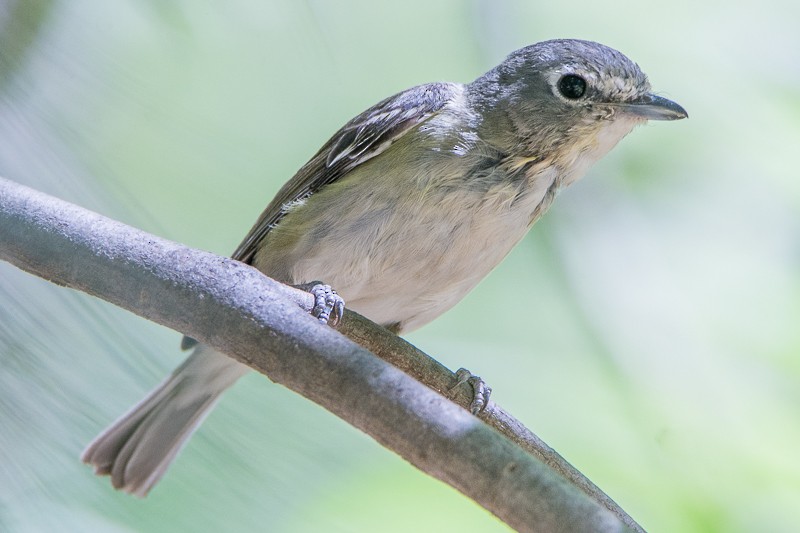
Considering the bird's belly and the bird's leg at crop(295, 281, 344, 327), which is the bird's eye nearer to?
the bird's belly

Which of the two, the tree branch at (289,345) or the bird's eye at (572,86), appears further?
the bird's eye at (572,86)

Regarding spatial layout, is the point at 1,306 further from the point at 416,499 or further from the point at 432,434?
the point at 416,499

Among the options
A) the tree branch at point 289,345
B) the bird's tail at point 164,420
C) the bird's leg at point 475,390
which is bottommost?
the bird's tail at point 164,420

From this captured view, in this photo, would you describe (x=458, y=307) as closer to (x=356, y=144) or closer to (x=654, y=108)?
(x=356, y=144)

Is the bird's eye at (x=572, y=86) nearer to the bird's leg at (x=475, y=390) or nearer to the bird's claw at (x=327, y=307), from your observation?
the bird's leg at (x=475, y=390)

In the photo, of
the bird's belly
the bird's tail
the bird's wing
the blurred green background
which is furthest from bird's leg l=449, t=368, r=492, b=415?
the bird's tail

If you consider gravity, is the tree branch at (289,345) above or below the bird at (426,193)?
below

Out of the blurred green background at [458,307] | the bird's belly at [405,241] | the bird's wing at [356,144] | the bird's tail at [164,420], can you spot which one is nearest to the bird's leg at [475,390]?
the bird's belly at [405,241]
